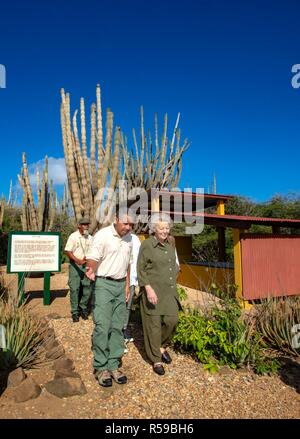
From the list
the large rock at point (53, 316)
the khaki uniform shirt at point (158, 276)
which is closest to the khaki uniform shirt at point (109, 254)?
the khaki uniform shirt at point (158, 276)

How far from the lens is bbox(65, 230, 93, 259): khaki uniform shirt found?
5664 mm

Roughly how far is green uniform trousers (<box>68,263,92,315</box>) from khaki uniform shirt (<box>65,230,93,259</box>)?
21 cm

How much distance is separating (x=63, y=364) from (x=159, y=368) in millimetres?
1066

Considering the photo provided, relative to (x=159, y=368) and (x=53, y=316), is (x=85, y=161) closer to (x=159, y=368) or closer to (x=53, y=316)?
(x=53, y=316)

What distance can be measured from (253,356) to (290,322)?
0.96 m

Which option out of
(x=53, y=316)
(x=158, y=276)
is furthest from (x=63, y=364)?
(x=53, y=316)

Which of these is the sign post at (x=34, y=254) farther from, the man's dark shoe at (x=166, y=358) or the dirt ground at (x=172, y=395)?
the man's dark shoe at (x=166, y=358)

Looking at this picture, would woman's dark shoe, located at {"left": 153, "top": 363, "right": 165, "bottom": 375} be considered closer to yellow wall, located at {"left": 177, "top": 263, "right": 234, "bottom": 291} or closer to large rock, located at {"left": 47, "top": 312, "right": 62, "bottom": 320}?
large rock, located at {"left": 47, "top": 312, "right": 62, "bottom": 320}

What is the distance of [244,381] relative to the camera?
3660 millimetres

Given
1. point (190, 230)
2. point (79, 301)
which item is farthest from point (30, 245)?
point (190, 230)

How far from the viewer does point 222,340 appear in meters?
3.91

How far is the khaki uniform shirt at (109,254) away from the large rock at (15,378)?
1214 mm

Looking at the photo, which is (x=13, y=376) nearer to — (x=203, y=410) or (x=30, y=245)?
(x=203, y=410)

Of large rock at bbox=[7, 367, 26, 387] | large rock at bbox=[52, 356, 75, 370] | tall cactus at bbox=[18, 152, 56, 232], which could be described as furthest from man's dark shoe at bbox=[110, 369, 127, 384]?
tall cactus at bbox=[18, 152, 56, 232]
